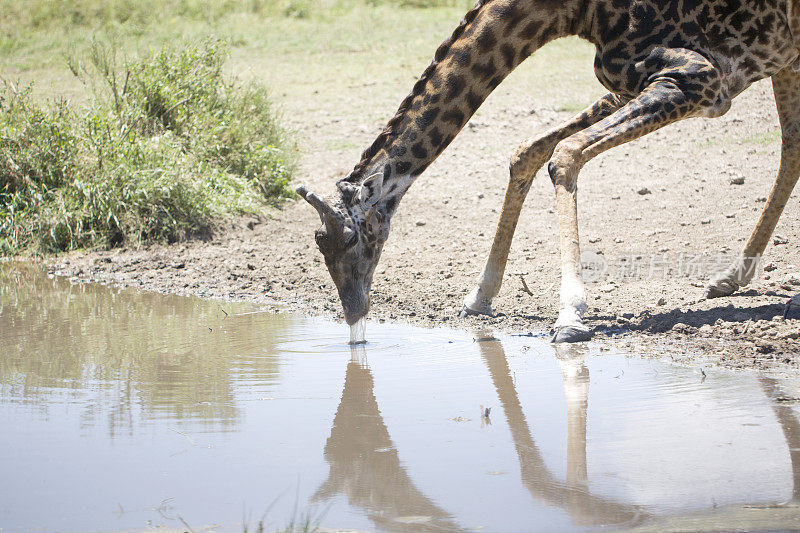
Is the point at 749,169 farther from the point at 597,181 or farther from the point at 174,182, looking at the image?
the point at 174,182

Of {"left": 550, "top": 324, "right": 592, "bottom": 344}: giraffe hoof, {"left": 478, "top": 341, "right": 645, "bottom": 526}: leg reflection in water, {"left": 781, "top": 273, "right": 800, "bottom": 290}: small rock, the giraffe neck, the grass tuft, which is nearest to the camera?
{"left": 478, "top": 341, "right": 645, "bottom": 526}: leg reflection in water

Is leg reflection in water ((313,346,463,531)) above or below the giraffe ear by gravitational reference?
below

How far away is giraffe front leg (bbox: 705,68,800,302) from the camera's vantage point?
5.90m

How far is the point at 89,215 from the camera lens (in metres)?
8.57

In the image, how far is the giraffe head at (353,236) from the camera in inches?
194

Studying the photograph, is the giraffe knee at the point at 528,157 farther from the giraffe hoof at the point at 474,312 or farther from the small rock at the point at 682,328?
the small rock at the point at 682,328

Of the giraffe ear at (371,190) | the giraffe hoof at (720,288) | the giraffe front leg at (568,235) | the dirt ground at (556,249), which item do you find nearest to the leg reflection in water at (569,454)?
the giraffe front leg at (568,235)

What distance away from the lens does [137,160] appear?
9047 millimetres

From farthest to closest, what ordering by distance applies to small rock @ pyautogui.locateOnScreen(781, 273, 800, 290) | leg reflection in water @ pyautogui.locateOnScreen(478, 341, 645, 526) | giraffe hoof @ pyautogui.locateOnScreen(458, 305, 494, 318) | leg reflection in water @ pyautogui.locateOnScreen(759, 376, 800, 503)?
giraffe hoof @ pyautogui.locateOnScreen(458, 305, 494, 318) < small rock @ pyautogui.locateOnScreen(781, 273, 800, 290) < leg reflection in water @ pyautogui.locateOnScreen(759, 376, 800, 503) < leg reflection in water @ pyautogui.locateOnScreen(478, 341, 645, 526)

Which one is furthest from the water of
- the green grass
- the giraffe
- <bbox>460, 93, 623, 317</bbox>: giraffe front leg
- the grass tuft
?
the green grass

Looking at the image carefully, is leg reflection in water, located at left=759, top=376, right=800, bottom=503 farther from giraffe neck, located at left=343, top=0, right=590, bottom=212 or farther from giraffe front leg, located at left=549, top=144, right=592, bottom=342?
giraffe neck, located at left=343, top=0, right=590, bottom=212

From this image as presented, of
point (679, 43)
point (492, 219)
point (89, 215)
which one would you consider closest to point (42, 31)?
point (89, 215)

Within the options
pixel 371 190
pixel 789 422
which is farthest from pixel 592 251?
pixel 789 422

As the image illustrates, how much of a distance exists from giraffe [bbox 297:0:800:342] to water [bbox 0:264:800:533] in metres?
0.52
